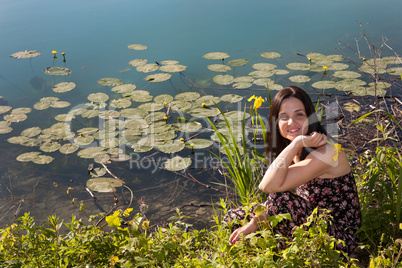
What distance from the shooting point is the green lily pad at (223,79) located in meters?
4.30

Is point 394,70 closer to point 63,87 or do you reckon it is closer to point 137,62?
point 137,62

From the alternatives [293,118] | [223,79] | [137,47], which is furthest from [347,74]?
[293,118]

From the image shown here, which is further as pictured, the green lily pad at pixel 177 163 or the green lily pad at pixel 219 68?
the green lily pad at pixel 219 68

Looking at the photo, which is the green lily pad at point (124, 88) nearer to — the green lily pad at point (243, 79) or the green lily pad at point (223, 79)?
the green lily pad at point (223, 79)

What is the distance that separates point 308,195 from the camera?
2066 millimetres

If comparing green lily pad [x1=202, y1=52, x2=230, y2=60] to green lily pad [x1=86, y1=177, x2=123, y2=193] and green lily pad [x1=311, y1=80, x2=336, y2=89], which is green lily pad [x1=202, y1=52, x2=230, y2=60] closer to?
green lily pad [x1=311, y1=80, x2=336, y2=89]

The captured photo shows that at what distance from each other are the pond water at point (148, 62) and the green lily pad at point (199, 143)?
5 centimetres

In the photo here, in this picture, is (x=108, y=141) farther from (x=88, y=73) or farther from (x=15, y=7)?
(x=15, y=7)

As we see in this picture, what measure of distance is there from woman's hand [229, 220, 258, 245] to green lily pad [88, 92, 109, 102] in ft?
8.09

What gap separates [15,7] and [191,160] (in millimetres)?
5091

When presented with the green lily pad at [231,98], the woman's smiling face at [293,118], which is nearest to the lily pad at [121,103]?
the green lily pad at [231,98]

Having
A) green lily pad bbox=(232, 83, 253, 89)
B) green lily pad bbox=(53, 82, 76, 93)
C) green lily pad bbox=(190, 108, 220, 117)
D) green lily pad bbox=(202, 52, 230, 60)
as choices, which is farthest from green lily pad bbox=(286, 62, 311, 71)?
green lily pad bbox=(53, 82, 76, 93)

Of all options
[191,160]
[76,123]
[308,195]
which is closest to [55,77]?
[76,123]

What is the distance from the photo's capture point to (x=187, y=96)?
4.06m
